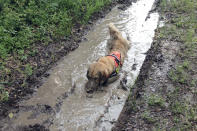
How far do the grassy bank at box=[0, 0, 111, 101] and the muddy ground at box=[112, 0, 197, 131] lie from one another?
3.37 metres

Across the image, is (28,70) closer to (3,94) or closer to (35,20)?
(3,94)

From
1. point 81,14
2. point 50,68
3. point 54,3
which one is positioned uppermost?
point 54,3

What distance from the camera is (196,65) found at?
6129 millimetres

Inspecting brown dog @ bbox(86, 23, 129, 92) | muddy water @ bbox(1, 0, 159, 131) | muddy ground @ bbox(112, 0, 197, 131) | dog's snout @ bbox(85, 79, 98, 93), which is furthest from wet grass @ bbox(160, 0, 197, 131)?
dog's snout @ bbox(85, 79, 98, 93)

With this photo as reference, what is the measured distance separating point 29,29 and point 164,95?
5699 mm

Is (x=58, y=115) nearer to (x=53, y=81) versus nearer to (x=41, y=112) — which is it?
(x=41, y=112)

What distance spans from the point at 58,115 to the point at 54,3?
6.01 meters

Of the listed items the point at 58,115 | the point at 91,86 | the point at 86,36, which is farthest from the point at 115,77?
the point at 86,36

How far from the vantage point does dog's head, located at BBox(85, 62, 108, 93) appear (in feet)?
17.6

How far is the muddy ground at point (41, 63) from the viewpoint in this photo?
218 inches

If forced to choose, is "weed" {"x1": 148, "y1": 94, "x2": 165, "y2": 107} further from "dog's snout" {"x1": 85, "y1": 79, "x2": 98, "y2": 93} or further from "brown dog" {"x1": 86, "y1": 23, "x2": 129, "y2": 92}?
"dog's snout" {"x1": 85, "y1": 79, "x2": 98, "y2": 93}

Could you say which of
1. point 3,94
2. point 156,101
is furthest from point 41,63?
point 156,101

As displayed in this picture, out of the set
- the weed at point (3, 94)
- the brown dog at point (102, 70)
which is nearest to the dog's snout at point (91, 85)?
the brown dog at point (102, 70)

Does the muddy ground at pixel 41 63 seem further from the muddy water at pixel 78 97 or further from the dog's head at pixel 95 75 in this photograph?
the dog's head at pixel 95 75
